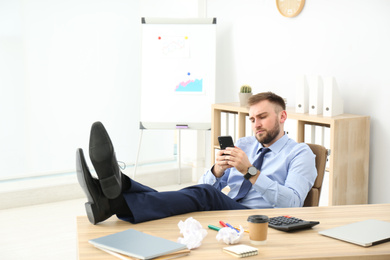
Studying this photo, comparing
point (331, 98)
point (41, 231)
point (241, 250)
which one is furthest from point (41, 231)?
point (241, 250)

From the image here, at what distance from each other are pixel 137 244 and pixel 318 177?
130 cm

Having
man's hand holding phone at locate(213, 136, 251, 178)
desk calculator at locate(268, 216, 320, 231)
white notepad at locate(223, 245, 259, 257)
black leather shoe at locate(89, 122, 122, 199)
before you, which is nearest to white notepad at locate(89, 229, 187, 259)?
white notepad at locate(223, 245, 259, 257)

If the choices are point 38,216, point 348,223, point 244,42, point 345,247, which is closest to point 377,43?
point 244,42

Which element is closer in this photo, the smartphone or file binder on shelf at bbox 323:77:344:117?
the smartphone

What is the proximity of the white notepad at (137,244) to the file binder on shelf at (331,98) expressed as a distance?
96.3 inches

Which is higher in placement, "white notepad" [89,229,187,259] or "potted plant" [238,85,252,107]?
"potted plant" [238,85,252,107]

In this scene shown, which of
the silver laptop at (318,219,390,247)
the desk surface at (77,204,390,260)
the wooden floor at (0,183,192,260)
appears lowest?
the wooden floor at (0,183,192,260)

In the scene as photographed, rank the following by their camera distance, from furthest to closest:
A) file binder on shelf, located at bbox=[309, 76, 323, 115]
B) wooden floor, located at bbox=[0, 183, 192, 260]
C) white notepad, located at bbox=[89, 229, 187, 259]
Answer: file binder on shelf, located at bbox=[309, 76, 323, 115]
wooden floor, located at bbox=[0, 183, 192, 260]
white notepad, located at bbox=[89, 229, 187, 259]

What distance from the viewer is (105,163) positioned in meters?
2.09

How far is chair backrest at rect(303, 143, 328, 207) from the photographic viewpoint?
8.79 ft

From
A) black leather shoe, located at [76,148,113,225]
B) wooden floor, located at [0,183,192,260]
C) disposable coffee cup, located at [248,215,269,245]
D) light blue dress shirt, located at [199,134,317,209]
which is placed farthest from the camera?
wooden floor, located at [0,183,192,260]

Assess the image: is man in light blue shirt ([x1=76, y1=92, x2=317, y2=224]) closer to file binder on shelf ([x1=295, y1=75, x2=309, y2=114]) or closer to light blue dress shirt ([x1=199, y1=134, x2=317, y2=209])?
light blue dress shirt ([x1=199, y1=134, x2=317, y2=209])

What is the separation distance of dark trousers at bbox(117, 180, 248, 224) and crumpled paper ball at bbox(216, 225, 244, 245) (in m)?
0.37

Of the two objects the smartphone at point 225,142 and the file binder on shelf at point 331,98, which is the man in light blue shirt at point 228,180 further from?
the file binder on shelf at point 331,98
